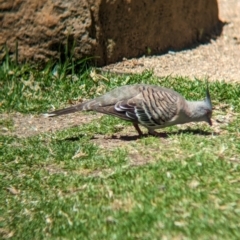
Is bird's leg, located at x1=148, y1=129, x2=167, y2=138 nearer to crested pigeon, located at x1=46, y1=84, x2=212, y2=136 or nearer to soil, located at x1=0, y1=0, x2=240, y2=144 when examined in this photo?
crested pigeon, located at x1=46, y1=84, x2=212, y2=136

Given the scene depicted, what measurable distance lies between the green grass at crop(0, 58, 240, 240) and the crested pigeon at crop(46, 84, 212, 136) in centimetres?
19

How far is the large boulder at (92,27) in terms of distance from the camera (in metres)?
9.83

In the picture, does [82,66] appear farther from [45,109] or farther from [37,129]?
[37,129]

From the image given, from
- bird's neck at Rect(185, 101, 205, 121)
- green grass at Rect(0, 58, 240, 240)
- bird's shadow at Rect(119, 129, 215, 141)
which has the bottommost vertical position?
bird's shadow at Rect(119, 129, 215, 141)

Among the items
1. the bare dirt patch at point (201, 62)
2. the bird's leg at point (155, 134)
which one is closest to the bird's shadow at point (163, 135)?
the bird's leg at point (155, 134)

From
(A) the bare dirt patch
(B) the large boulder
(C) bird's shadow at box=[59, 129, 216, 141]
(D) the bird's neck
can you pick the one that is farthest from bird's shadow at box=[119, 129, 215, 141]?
(B) the large boulder

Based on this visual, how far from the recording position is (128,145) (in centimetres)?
755

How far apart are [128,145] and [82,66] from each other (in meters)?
2.81

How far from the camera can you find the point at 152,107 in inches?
299

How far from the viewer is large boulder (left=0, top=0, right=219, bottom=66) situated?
387 inches

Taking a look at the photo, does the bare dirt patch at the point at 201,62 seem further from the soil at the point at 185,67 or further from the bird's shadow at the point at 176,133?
the bird's shadow at the point at 176,133

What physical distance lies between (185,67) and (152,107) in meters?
3.18

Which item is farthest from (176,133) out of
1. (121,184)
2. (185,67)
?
(185,67)

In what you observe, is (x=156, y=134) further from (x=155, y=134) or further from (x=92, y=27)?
(x=92, y=27)
